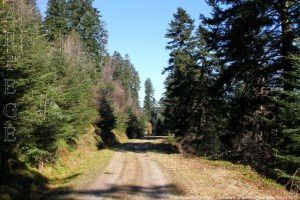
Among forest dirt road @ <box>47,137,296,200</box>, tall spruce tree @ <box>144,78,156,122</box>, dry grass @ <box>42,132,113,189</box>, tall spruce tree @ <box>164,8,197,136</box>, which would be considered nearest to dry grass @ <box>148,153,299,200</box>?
forest dirt road @ <box>47,137,296,200</box>

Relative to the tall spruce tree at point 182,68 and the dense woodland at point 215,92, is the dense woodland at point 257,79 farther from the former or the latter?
the tall spruce tree at point 182,68

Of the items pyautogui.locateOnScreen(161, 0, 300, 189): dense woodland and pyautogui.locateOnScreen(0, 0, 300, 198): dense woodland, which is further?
pyautogui.locateOnScreen(161, 0, 300, 189): dense woodland

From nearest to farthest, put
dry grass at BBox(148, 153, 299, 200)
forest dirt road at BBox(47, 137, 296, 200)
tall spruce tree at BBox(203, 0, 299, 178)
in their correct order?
forest dirt road at BBox(47, 137, 296, 200) → dry grass at BBox(148, 153, 299, 200) → tall spruce tree at BBox(203, 0, 299, 178)

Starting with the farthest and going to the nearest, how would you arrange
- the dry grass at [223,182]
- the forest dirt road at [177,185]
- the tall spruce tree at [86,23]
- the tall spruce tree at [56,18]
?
the tall spruce tree at [86,23] < the tall spruce tree at [56,18] < the dry grass at [223,182] < the forest dirt road at [177,185]

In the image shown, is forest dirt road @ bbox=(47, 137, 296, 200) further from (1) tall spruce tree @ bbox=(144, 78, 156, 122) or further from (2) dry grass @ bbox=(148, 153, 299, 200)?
(1) tall spruce tree @ bbox=(144, 78, 156, 122)

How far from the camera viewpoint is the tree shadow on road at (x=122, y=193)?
17.0 m

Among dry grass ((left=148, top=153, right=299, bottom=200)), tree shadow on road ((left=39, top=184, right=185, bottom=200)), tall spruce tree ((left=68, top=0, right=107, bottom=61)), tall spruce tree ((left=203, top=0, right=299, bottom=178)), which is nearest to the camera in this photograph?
tree shadow on road ((left=39, top=184, right=185, bottom=200))

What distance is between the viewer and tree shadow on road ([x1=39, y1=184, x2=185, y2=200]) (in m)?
17.0

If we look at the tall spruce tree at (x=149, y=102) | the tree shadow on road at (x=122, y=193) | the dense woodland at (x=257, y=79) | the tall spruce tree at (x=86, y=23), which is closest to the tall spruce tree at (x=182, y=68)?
the dense woodland at (x=257, y=79)

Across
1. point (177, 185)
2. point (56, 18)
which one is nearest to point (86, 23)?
point (56, 18)

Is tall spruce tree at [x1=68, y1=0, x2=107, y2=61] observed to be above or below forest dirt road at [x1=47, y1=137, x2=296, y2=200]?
above

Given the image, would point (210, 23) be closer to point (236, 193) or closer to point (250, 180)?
point (250, 180)

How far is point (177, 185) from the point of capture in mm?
19750

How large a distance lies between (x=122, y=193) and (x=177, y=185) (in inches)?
134
